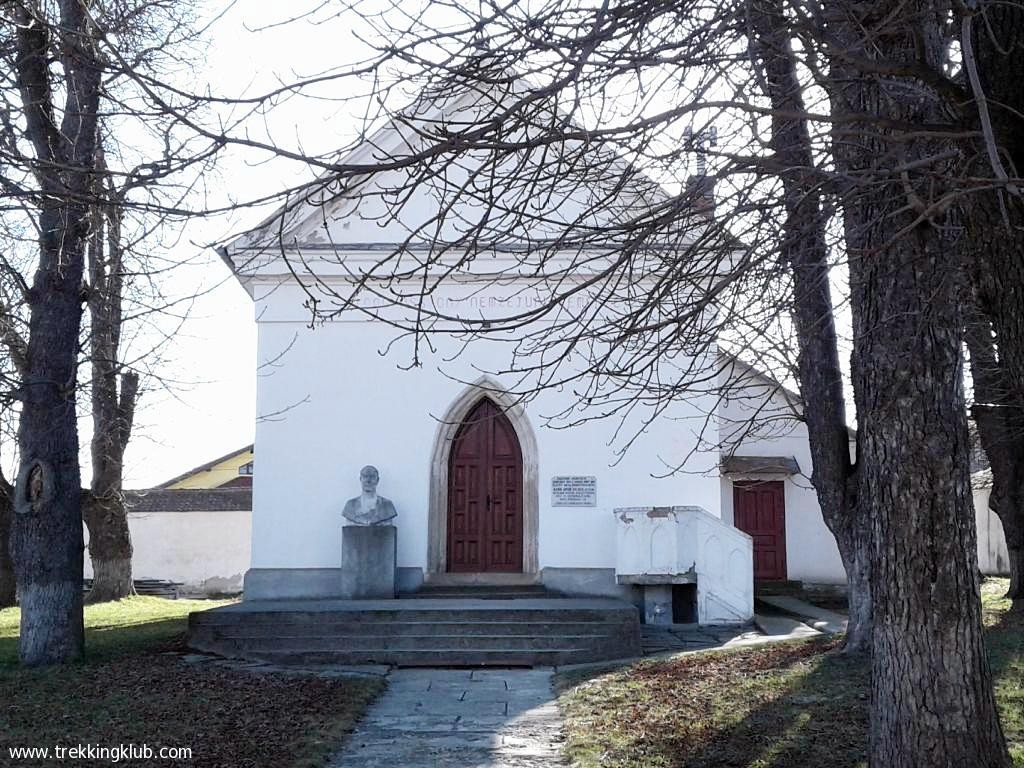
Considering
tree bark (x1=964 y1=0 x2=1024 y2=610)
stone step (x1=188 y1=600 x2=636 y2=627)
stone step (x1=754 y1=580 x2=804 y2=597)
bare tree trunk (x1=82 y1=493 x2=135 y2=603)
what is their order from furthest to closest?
stone step (x1=754 y1=580 x2=804 y2=597) → bare tree trunk (x1=82 y1=493 x2=135 y2=603) → stone step (x1=188 y1=600 x2=636 y2=627) → tree bark (x1=964 y1=0 x2=1024 y2=610)

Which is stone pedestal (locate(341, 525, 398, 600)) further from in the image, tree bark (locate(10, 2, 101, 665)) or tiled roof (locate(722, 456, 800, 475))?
tiled roof (locate(722, 456, 800, 475))

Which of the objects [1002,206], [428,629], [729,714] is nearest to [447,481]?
[428,629]

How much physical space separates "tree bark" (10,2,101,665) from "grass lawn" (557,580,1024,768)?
5.15 metres

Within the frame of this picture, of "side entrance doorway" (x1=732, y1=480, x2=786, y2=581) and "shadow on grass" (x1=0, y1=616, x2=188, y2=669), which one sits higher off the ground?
"side entrance doorway" (x1=732, y1=480, x2=786, y2=581)

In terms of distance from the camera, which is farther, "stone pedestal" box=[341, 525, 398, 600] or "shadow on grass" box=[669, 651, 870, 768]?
"stone pedestal" box=[341, 525, 398, 600]

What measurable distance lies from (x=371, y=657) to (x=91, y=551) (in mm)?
12064

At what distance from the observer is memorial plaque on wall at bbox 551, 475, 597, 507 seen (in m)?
15.1

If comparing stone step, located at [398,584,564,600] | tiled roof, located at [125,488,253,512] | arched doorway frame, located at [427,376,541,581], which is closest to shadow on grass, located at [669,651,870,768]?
stone step, located at [398,584,564,600]

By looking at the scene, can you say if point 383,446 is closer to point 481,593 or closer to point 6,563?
point 481,593

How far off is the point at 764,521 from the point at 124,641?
15453 millimetres

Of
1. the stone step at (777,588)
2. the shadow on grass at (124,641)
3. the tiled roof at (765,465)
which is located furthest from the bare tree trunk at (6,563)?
the tiled roof at (765,465)

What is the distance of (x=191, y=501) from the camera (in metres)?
29.5

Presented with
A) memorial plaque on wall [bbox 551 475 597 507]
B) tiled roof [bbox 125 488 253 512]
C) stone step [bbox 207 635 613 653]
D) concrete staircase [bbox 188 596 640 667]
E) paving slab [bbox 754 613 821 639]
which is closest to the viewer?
concrete staircase [bbox 188 596 640 667]


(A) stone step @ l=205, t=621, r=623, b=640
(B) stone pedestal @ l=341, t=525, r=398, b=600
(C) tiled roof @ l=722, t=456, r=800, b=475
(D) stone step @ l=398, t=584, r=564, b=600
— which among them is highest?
(C) tiled roof @ l=722, t=456, r=800, b=475
